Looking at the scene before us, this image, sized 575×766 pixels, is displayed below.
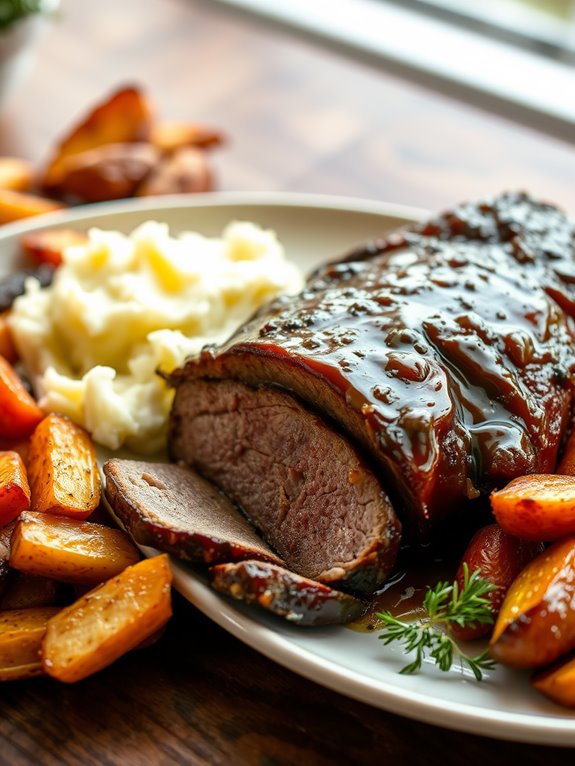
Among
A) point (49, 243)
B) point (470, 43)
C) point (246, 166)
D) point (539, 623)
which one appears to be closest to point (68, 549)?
point (539, 623)

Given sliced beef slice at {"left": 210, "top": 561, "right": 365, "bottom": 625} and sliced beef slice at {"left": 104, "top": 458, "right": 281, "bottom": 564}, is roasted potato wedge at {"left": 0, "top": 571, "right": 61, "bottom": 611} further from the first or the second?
sliced beef slice at {"left": 210, "top": 561, "right": 365, "bottom": 625}

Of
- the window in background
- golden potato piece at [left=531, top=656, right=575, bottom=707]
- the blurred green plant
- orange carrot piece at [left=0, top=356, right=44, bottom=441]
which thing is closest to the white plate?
golden potato piece at [left=531, top=656, right=575, bottom=707]

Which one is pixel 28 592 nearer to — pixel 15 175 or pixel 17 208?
pixel 17 208

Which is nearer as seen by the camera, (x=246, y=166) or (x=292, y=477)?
(x=292, y=477)

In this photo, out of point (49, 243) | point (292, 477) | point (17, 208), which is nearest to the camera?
point (292, 477)

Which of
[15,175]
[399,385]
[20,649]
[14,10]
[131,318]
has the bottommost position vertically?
[20,649]

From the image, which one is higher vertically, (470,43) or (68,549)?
(470,43)

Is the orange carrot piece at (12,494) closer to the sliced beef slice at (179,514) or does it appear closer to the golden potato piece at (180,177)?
the sliced beef slice at (179,514)
